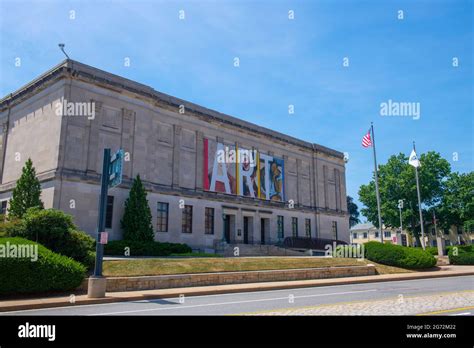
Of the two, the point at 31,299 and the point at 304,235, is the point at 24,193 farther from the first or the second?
the point at 304,235

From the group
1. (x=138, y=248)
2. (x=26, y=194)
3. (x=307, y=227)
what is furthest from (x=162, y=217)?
(x=307, y=227)

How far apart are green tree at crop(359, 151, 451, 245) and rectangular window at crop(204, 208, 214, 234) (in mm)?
39672

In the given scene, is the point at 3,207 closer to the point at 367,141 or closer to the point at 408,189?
the point at 367,141

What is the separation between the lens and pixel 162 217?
35438 mm

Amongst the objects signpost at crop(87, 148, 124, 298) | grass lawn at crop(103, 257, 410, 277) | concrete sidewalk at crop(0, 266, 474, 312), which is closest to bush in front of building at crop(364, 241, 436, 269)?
grass lawn at crop(103, 257, 410, 277)

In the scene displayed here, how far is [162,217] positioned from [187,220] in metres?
2.86

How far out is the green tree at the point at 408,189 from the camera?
67.1 m

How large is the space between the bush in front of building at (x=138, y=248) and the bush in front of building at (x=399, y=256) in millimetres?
14942

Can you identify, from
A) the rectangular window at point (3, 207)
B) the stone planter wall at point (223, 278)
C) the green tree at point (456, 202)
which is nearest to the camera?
the stone planter wall at point (223, 278)

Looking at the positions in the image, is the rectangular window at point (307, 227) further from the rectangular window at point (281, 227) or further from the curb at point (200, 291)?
the curb at point (200, 291)

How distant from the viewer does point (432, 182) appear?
67.7m

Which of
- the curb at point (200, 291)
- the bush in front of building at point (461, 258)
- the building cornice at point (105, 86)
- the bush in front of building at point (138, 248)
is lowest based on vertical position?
the curb at point (200, 291)

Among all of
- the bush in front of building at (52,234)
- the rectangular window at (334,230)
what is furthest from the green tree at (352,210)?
the bush in front of building at (52,234)

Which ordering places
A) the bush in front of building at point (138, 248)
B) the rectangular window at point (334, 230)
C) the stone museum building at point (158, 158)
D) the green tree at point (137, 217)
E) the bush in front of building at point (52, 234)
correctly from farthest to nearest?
the rectangular window at point (334, 230) → the green tree at point (137, 217) → the stone museum building at point (158, 158) → the bush in front of building at point (138, 248) → the bush in front of building at point (52, 234)
